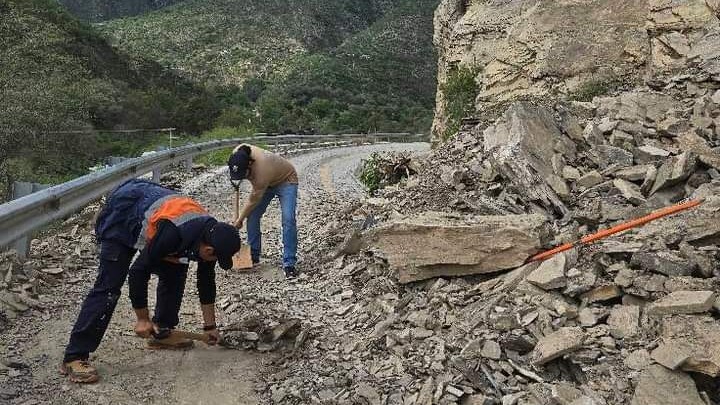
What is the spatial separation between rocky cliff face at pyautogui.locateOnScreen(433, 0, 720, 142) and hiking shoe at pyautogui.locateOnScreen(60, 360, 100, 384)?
6.88 m

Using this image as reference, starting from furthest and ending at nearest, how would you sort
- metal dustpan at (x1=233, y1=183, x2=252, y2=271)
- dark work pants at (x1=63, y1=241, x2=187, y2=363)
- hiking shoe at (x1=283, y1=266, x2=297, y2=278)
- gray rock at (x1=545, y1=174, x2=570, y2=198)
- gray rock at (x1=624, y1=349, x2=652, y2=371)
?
metal dustpan at (x1=233, y1=183, x2=252, y2=271), hiking shoe at (x1=283, y1=266, x2=297, y2=278), gray rock at (x1=545, y1=174, x2=570, y2=198), dark work pants at (x1=63, y1=241, x2=187, y2=363), gray rock at (x1=624, y1=349, x2=652, y2=371)

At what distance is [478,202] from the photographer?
233 inches

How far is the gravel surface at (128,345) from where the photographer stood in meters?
3.91

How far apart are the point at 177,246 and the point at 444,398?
193 cm

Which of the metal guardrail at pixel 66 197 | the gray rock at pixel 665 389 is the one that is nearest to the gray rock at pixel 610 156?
the gray rock at pixel 665 389

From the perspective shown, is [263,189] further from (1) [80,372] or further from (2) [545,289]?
(2) [545,289]

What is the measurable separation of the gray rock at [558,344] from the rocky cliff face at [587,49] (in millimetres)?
5626

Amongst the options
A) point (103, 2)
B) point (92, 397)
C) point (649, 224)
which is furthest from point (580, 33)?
point (103, 2)

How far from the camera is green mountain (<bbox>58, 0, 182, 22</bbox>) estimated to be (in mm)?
71250

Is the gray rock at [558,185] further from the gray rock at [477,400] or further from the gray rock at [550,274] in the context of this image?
the gray rock at [477,400]

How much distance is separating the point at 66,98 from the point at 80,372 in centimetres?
A: 1737

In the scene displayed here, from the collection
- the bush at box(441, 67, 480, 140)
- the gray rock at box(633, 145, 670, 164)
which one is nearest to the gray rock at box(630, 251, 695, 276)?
the gray rock at box(633, 145, 670, 164)

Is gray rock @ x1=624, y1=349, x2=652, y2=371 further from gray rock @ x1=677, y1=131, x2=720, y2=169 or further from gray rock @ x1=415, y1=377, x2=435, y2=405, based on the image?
gray rock @ x1=677, y1=131, x2=720, y2=169

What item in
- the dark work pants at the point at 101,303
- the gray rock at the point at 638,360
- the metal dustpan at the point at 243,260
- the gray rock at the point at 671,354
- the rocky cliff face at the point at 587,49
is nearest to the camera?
the gray rock at the point at 671,354
